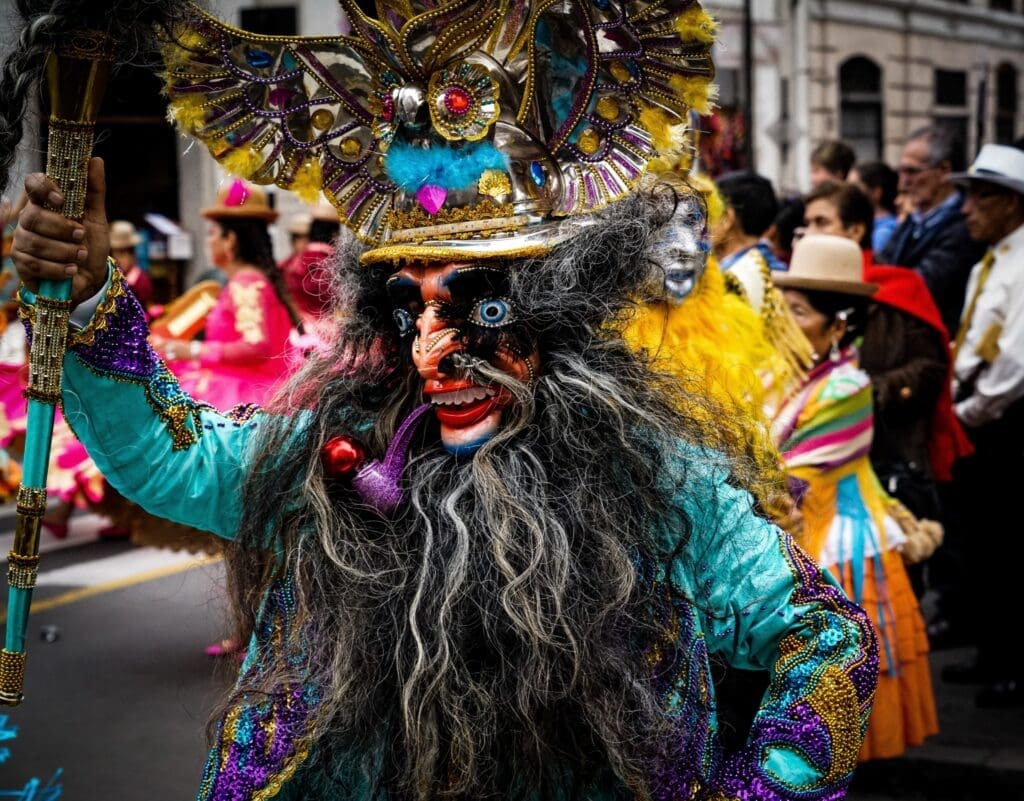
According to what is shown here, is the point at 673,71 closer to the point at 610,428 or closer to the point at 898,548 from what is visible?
the point at 610,428

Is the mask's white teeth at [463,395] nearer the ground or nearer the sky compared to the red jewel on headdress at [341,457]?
nearer the sky

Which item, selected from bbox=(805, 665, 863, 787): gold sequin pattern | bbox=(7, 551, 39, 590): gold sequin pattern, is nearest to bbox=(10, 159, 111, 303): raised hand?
bbox=(7, 551, 39, 590): gold sequin pattern

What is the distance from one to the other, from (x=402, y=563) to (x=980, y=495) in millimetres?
4659

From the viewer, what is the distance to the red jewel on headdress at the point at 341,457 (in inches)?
80.9

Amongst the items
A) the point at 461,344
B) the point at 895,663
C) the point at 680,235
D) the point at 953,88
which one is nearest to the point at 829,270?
the point at 895,663

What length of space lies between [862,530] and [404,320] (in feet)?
8.85

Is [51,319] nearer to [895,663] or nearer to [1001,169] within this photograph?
[895,663]

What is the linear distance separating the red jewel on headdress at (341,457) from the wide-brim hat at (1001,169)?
4.53 metres

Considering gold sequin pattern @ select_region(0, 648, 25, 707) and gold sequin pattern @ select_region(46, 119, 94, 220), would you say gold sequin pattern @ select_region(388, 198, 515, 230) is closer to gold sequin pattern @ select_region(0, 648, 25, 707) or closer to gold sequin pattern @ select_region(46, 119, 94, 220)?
gold sequin pattern @ select_region(46, 119, 94, 220)

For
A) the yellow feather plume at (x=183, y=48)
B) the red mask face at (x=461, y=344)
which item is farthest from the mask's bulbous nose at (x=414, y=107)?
the yellow feather plume at (x=183, y=48)

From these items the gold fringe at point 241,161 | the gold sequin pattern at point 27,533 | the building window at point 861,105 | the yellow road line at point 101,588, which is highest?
the building window at point 861,105

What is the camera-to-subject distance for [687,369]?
2271 millimetres

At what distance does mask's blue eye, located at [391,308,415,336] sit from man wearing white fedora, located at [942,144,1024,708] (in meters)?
4.09

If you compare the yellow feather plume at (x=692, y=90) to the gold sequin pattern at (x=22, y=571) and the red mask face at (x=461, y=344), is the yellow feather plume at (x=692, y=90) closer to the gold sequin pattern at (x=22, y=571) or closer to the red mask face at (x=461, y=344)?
the red mask face at (x=461, y=344)
